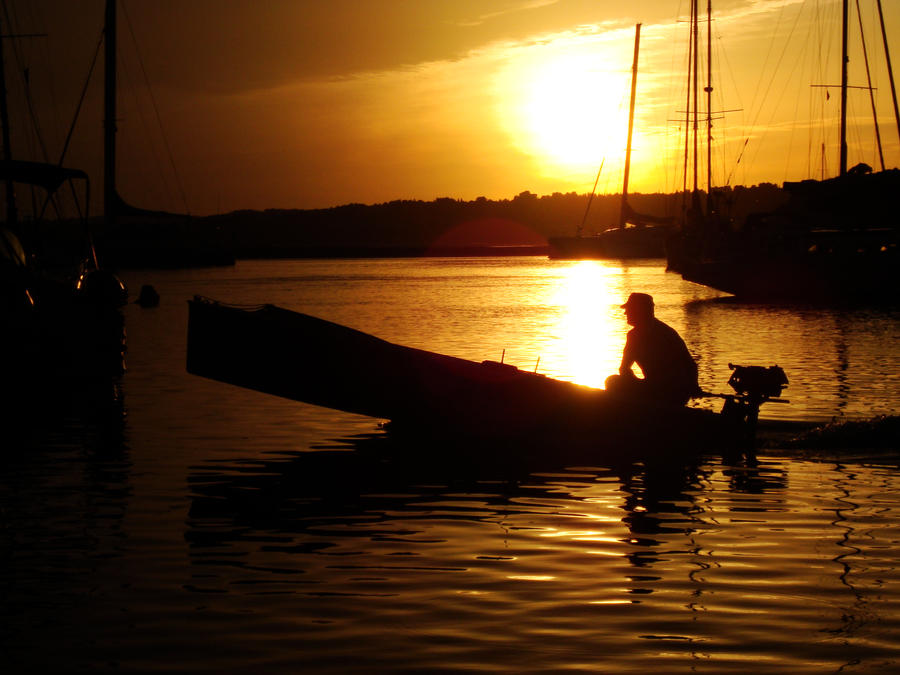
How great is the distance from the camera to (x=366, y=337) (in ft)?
48.4

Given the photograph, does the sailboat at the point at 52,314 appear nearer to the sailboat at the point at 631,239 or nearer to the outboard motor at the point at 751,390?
the outboard motor at the point at 751,390

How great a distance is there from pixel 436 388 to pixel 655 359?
290 cm

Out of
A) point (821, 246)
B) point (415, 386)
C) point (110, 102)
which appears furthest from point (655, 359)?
point (110, 102)

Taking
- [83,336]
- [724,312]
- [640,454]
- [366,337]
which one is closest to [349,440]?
[366,337]

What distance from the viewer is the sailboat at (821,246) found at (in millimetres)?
47156

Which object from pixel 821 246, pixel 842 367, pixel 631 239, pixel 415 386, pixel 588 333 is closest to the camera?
pixel 415 386

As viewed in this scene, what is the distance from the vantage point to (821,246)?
48312 millimetres

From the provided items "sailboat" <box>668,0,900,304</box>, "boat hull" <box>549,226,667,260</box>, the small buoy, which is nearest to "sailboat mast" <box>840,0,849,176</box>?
"sailboat" <box>668,0,900,304</box>

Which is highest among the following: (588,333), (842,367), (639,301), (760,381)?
(639,301)

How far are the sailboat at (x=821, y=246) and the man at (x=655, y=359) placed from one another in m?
36.5

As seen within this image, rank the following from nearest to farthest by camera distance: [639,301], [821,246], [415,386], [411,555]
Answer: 1. [411,555]
2. [639,301]
3. [415,386]
4. [821,246]

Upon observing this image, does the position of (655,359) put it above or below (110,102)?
below

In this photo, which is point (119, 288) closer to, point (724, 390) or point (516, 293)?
point (724, 390)

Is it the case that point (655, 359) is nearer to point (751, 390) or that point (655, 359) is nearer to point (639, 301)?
point (639, 301)
